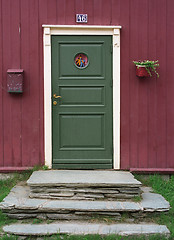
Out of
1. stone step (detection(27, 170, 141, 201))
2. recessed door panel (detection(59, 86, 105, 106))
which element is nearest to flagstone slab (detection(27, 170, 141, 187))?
stone step (detection(27, 170, 141, 201))

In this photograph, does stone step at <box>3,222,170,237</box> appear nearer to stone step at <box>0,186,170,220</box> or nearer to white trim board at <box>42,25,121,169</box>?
stone step at <box>0,186,170,220</box>

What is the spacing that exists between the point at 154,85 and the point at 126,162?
138 centimetres

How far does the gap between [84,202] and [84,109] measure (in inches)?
69.3

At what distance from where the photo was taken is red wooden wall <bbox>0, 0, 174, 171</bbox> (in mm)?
6070

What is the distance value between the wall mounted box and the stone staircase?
4.74 ft

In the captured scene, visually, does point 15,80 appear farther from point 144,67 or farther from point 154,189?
point 154,189

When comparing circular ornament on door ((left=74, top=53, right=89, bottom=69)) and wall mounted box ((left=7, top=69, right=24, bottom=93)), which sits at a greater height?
circular ornament on door ((left=74, top=53, right=89, bottom=69))

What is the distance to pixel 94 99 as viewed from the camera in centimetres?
615

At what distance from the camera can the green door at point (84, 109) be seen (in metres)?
6.12

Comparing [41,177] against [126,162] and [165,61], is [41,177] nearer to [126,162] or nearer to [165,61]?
[126,162]

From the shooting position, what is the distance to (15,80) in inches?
234

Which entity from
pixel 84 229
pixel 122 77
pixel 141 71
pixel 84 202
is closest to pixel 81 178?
pixel 84 202

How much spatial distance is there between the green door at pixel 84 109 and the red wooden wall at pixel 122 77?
256 mm

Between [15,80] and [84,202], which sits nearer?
[84,202]
